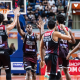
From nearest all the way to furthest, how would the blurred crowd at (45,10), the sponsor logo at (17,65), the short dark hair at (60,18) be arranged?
the short dark hair at (60,18) < the sponsor logo at (17,65) < the blurred crowd at (45,10)

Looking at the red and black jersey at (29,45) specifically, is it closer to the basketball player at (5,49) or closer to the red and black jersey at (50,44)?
the basketball player at (5,49)

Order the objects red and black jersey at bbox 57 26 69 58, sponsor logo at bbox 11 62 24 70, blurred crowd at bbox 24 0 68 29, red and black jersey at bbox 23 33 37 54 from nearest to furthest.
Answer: red and black jersey at bbox 57 26 69 58
red and black jersey at bbox 23 33 37 54
sponsor logo at bbox 11 62 24 70
blurred crowd at bbox 24 0 68 29

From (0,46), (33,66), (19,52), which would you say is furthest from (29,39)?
(19,52)

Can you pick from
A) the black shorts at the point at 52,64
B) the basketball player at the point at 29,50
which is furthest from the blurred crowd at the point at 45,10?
the black shorts at the point at 52,64

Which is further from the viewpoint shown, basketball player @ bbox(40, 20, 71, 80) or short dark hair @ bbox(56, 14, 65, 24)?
short dark hair @ bbox(56, 14, 65, 24)

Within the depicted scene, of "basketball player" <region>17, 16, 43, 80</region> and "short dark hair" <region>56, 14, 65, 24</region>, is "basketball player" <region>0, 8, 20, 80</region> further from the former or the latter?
"short dark hair" <region>56, 14, 65, 24</region>

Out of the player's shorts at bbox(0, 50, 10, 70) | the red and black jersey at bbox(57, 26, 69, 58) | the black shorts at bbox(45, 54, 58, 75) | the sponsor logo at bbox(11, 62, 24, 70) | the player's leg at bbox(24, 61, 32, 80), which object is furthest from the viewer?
the sponsor logo at bbox(11, 62, 24, 70)

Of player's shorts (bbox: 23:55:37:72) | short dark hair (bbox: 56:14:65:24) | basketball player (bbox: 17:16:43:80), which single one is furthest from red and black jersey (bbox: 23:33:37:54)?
short dark hair (bbox: 56:14:65:24)

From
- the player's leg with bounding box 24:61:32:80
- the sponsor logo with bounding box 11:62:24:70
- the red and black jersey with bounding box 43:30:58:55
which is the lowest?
the sponsor logo with bounding box 11:62:24:70

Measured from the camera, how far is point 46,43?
4156mm

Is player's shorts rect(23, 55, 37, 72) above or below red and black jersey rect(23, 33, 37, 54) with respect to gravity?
below

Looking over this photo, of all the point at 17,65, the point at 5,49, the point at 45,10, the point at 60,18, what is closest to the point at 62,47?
the point at 60,18

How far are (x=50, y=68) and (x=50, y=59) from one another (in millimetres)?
199

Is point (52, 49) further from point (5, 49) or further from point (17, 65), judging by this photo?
point (17, 65)
